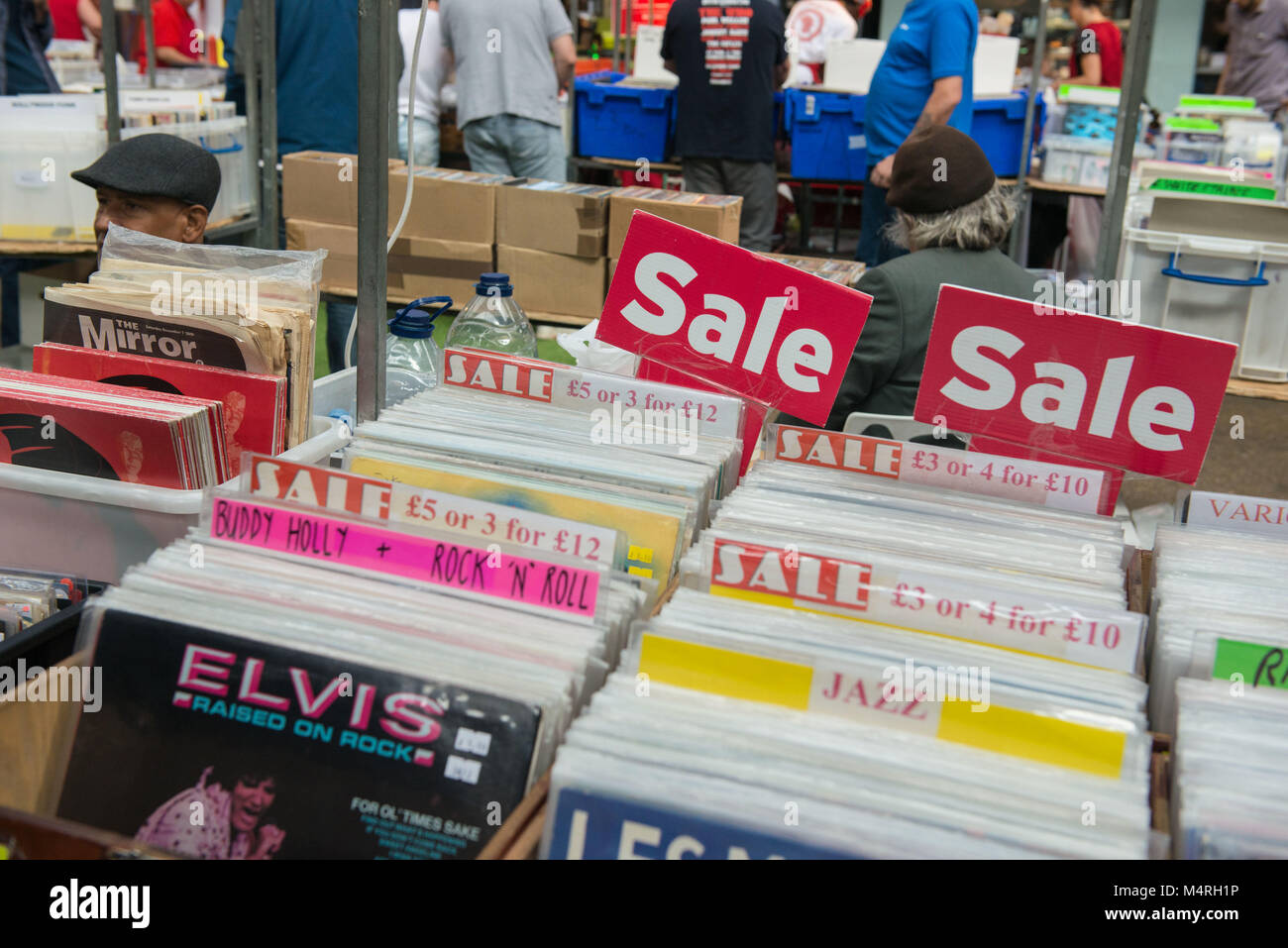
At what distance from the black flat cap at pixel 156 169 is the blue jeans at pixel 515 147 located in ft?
9.20

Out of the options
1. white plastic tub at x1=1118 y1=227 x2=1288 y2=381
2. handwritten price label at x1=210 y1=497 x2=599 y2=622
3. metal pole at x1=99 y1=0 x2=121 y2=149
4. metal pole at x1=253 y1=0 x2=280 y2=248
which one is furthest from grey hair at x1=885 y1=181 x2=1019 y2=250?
metal pole at x1=253 y1=0 x2=280 y2=248

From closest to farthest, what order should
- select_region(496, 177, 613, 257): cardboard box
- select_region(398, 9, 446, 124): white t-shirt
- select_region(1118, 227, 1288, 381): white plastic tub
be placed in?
select_region(1118, 227, 1288, 381): white plastic tub < select_region(496, 177, 613, 257): cardboard box < select_region(398, 9, 446, 124): white t-shirt

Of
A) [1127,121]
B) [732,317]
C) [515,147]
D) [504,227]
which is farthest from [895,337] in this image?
[515,147]

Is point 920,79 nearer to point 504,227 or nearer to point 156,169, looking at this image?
point 504,227

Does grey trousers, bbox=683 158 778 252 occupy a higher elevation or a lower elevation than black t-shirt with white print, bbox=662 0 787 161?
lower

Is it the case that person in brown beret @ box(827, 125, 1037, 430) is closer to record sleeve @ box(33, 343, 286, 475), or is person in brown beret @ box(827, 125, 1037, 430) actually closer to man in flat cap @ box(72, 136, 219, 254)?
record sleeve @ box(33, 343, 286, 475)

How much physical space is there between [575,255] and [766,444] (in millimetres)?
2189

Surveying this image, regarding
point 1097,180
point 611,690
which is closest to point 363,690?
point 611,690

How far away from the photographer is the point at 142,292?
4.56 ft

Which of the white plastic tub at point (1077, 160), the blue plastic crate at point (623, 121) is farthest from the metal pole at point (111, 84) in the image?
the white plastic tub at point (1077, 160)

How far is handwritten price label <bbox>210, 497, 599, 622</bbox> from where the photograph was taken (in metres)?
0.90

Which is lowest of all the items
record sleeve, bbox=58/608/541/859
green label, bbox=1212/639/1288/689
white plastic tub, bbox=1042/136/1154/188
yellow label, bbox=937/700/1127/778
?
record sleeve, bbox=58/608/541/859

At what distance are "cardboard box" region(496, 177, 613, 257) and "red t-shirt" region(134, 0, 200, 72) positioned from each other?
162 inches

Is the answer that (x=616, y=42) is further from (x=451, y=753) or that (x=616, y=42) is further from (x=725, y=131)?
(x=451, y=753)
